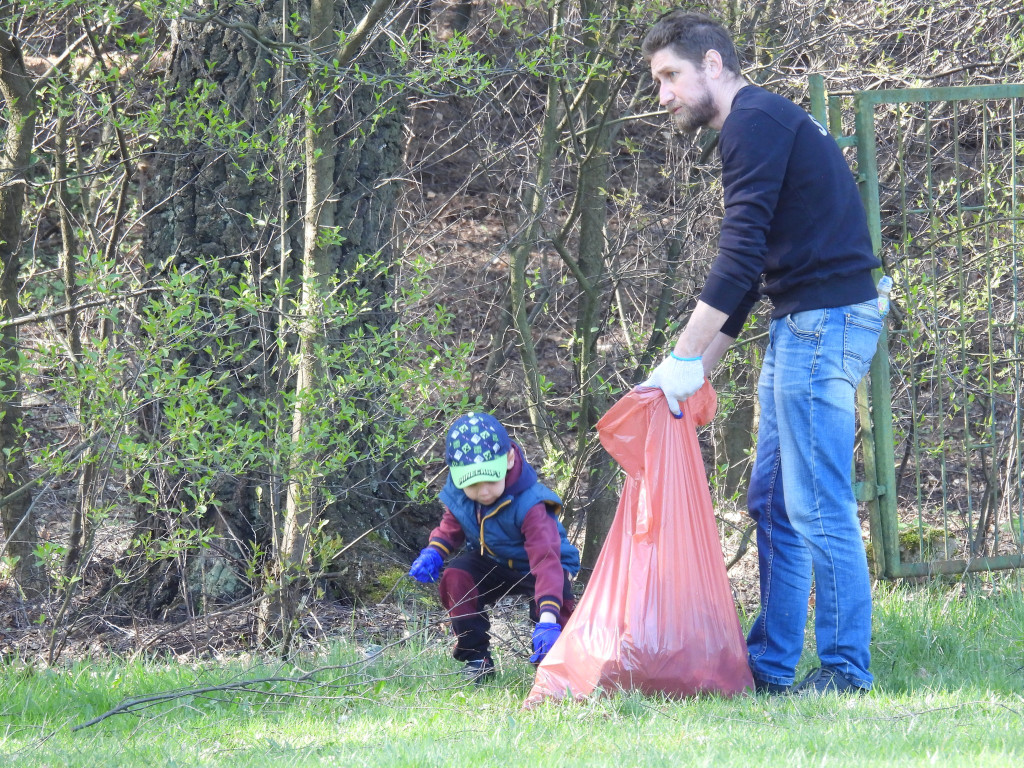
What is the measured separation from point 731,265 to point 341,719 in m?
1.67

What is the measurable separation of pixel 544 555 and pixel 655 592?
46cm

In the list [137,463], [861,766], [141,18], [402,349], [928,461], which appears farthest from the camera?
[928,461]

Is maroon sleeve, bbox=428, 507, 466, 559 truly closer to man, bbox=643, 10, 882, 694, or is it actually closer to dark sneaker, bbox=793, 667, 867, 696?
man, bbox=643, 10, 882, 694

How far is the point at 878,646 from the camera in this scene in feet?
12.3

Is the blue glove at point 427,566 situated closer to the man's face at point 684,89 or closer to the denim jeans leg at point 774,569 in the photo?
the denim jeans leg at point 774,569

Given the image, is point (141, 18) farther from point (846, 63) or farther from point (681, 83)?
point (681, 83)

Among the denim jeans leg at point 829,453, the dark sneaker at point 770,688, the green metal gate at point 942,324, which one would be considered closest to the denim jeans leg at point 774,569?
the dark sneaker at point 770,688

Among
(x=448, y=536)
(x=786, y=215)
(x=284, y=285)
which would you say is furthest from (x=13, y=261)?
(x=786, y=215)

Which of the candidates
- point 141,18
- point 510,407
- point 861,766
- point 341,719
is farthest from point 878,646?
point 141,18

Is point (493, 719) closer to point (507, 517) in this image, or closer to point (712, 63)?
point (507, 517)

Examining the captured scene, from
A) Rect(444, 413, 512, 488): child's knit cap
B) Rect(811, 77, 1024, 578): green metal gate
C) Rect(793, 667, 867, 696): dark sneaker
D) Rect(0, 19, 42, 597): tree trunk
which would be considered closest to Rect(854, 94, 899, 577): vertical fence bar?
Rect(811, 77, 1024, 578): green metal gate

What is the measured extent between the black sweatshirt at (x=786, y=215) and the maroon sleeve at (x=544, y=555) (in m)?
0.91

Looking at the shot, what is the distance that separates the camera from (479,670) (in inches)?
139

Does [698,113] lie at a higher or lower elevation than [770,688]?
higher
